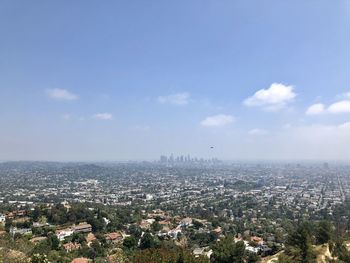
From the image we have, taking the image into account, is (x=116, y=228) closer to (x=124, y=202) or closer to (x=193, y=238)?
(x=193, y=238)

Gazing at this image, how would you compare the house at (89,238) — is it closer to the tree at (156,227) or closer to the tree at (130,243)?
the tree at (130,243)

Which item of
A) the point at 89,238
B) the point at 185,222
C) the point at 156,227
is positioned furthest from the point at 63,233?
the point at 185,222

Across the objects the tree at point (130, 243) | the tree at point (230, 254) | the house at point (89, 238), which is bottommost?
the house at point (89, 238)

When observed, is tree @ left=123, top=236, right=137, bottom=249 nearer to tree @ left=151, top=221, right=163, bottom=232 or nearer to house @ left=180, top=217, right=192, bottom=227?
tree @ left=151, top=221, right=163, bottom=232

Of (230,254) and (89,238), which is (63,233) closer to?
(89,238)

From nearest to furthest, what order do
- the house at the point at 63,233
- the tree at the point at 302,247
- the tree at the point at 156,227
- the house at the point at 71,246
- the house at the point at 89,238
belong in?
the tree at the point at 302,247
the house at the point at 71,246
the house at the point at 89,238
the house at the point at 63,233
the tree at the point at 156,227

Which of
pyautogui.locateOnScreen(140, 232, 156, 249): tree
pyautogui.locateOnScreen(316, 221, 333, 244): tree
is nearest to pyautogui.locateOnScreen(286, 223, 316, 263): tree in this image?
pyautogui.locateOnScreen(316, 221, 333, 244): tree

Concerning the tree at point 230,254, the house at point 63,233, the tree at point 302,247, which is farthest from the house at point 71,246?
the tree at point 302,247

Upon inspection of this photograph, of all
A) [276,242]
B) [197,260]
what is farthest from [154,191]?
[197,260]
